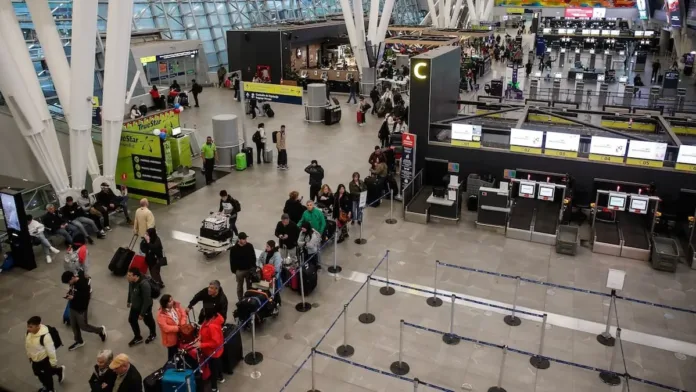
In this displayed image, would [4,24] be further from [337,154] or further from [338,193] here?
[337,154]

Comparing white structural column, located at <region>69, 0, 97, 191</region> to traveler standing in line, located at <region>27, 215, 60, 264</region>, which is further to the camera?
white structural column, located at <region>69, 0, 97, 191</region>

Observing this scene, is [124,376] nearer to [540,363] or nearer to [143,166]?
[540,363]

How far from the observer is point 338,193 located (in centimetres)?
1361

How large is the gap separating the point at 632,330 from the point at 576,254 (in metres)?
3.28

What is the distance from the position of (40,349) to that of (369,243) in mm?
7667

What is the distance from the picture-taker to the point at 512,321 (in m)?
10.1

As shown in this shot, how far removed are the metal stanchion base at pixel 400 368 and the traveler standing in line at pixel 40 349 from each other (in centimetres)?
525

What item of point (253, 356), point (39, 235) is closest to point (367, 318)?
point (253, 356)

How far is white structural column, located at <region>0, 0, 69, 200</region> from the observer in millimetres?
12891

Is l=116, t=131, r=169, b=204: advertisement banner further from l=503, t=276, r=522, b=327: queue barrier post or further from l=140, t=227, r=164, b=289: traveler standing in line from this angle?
l=503, t=276, r=522, b=327: queue barrier post

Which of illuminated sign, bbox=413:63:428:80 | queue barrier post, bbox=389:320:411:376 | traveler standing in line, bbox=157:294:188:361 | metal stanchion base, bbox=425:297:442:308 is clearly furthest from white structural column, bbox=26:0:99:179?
queue barrier post, bbox=389:320:411:376

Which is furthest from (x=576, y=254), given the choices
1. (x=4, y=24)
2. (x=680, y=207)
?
(x=4, y=24)

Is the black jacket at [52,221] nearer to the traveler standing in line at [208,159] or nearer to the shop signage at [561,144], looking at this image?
the traveler standing in line at [208,159]

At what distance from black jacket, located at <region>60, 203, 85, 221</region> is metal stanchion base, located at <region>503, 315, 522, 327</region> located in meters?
10.7
